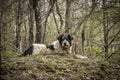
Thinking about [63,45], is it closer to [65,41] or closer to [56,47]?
[65,41]

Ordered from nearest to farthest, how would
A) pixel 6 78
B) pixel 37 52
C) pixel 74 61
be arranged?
pixel 6 78, pixel 74 61, pixel 37 52

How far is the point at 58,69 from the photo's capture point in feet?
21.6

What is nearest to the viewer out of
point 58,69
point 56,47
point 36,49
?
point 58,69

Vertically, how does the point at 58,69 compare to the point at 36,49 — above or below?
below

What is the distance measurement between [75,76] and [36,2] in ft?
19.2

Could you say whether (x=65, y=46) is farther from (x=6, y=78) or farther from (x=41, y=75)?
(x=6, y=78)

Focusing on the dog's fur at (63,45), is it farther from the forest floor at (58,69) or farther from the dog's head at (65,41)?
the forest floor at (58,69)

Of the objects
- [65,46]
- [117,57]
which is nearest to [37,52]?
[65,46]

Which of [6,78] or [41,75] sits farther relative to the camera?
[41,75]

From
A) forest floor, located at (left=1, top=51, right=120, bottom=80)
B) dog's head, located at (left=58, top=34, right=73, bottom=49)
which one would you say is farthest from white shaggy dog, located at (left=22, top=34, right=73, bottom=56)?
forest floor, located at (left=1, top=51, right=120, bottom=80)

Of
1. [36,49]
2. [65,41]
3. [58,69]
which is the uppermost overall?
[65,41]

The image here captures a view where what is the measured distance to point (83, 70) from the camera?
6703mm

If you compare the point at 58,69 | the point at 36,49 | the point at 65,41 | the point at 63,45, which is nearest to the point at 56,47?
the point at 63,45

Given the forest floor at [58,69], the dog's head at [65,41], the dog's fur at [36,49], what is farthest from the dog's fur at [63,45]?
the forest floor at [58,69]
